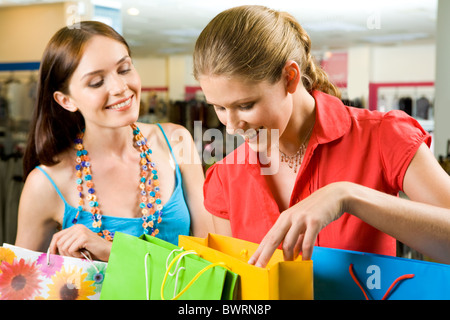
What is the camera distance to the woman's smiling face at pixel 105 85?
4.36ft

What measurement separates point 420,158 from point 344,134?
0.17 m

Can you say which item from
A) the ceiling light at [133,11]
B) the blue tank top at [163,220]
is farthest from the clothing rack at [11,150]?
the blue tank top at [163,220]

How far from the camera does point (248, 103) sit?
96cm

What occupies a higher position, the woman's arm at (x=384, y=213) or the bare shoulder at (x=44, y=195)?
the woman's arm at (x=384, y=213)

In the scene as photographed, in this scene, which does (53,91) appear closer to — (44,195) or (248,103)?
(44,195)

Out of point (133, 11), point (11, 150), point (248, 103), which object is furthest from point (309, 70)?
point (11, 150)

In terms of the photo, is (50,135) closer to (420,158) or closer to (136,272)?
(136,272)

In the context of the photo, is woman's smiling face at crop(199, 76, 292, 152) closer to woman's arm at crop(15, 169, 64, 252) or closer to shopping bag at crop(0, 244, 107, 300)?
shopping bag at crop(0, 244, 107, 300)

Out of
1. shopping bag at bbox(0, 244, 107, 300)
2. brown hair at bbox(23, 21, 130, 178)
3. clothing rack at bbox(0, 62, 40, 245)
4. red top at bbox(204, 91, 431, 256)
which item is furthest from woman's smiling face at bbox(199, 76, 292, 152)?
clothing rack at bbox(0, 62, 40, 245)

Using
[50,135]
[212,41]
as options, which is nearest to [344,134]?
[212,41]

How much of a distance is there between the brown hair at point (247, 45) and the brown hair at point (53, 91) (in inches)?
19.1

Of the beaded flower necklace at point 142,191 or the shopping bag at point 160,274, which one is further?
the beaded flower necklace at point 142,191

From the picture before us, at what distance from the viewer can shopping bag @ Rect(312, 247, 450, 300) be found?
71 cm

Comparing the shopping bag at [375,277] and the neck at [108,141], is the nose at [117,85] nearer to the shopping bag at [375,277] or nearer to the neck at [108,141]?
the neck at [108,141]
